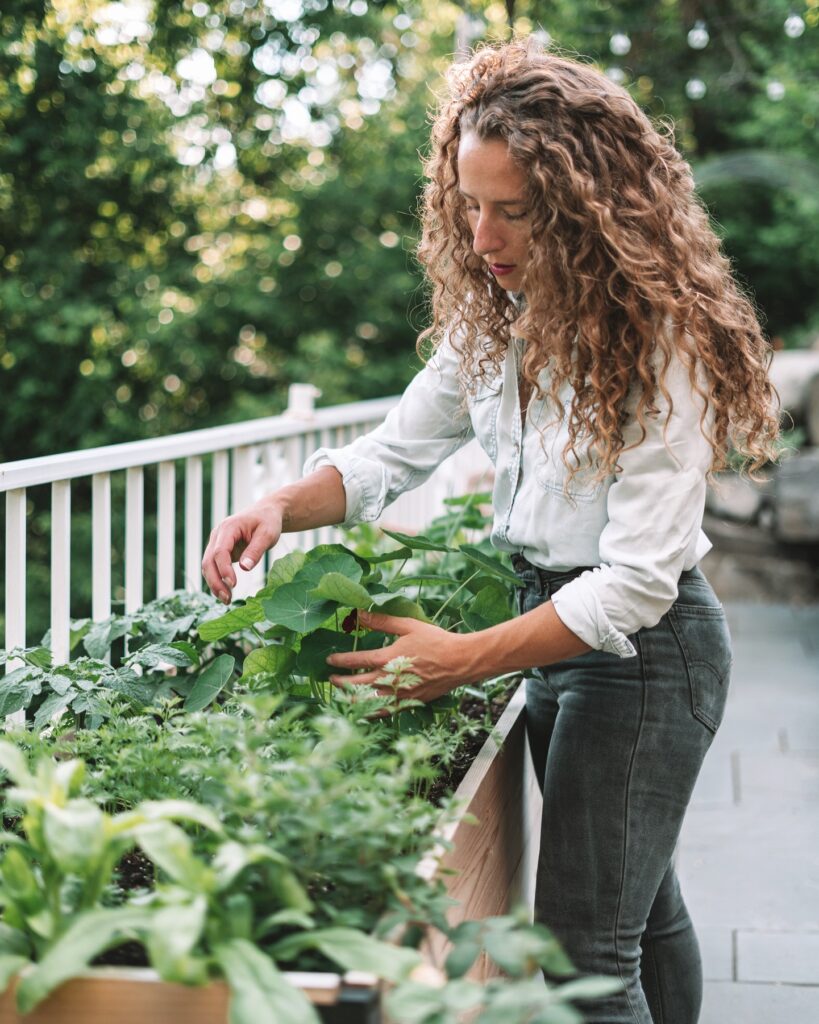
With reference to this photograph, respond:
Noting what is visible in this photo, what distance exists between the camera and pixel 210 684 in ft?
5.63

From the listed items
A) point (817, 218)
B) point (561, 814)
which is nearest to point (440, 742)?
point (561, 814)

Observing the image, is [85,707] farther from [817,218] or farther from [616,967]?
[817,218]

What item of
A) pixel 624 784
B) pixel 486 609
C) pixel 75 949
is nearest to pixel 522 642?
pixel 624 784

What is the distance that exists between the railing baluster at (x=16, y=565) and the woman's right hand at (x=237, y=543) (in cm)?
58

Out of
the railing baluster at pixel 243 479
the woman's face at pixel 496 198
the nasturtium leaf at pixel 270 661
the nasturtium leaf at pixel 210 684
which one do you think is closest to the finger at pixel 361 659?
the nasturtium leaf at pixel 270 661

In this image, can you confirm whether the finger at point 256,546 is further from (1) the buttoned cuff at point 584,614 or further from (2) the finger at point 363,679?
(1) the buttoned cuff at point 584,614

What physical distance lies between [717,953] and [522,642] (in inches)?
58.4

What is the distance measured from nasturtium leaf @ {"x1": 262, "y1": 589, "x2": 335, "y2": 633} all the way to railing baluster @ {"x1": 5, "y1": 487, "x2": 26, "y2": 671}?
0.74m

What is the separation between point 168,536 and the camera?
107 inches

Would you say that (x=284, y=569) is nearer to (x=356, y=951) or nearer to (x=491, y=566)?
(x=491, y=566)

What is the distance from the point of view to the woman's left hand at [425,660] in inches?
54.7

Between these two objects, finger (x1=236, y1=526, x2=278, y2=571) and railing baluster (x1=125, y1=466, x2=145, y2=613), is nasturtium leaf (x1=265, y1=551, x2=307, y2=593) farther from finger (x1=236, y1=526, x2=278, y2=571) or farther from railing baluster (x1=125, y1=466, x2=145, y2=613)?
railing baluster (x1=125, y1=466, x2=145, y2=613)

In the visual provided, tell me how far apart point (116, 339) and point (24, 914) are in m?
8.47

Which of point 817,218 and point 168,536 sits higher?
point 817,218
